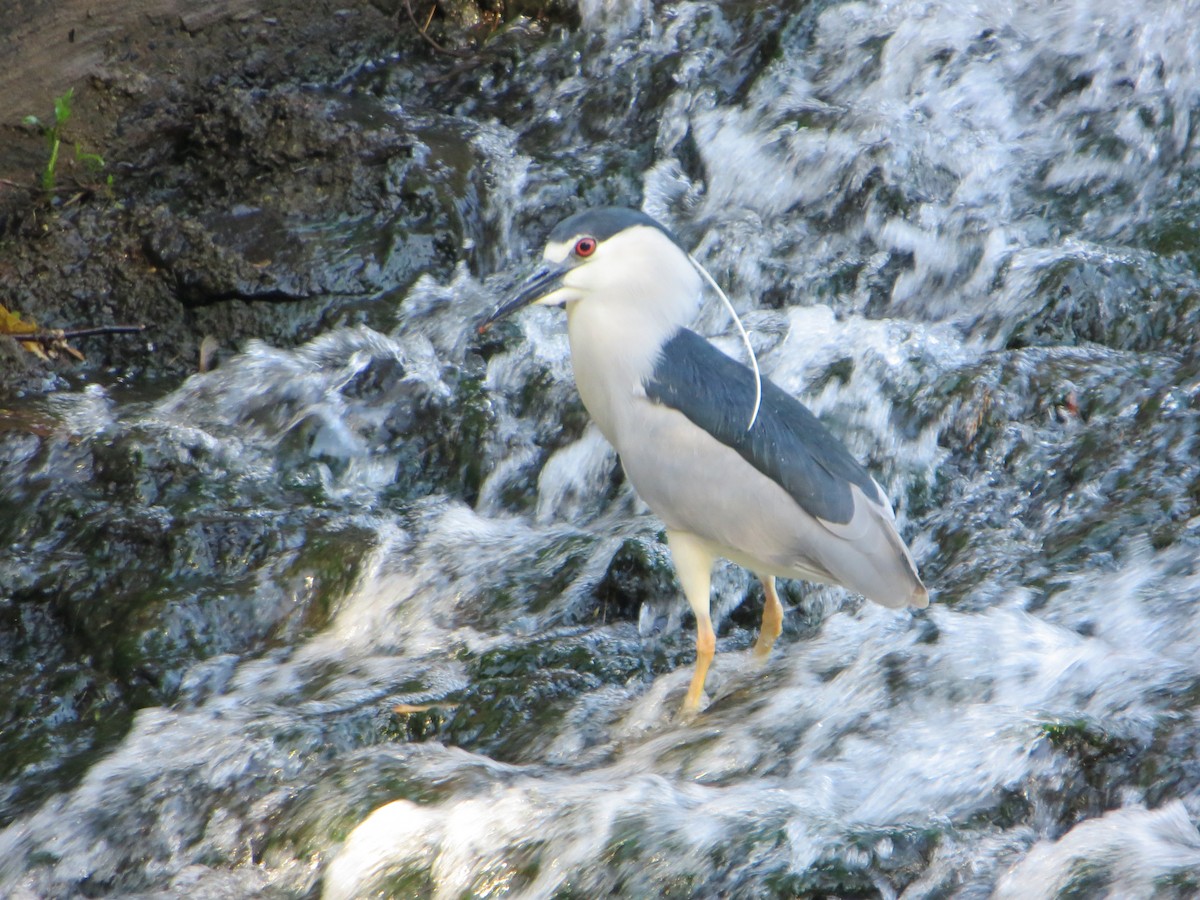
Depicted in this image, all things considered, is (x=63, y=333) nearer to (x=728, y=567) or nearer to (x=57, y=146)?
(x=57, y=146)

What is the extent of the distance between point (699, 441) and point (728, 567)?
86 centimetres

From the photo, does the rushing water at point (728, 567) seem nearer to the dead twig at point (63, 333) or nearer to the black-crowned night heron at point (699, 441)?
the black-crowned night heron at point (699, 441)

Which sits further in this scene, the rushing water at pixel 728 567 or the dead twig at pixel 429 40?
the dead twig at pixel 429 40

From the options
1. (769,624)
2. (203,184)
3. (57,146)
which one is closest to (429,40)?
(203,184)

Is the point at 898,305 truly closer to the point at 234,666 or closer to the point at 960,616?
the point at 960,616

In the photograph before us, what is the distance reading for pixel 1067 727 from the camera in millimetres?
2516

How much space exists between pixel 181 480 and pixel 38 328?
3.65 ft

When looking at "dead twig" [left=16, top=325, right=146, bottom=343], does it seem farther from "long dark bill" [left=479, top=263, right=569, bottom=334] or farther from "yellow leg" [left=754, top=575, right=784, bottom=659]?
"yellow leg" [left=754, top=575, right=784, bottom=659]

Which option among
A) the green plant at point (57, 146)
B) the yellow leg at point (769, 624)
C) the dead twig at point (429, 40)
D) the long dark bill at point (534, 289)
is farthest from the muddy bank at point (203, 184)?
the yellow leg at point (769, 624)

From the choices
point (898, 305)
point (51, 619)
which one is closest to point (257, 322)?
point (51, 619)

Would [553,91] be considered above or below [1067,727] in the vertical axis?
above

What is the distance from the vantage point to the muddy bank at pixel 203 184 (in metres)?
4.80

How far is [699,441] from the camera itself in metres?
3.08

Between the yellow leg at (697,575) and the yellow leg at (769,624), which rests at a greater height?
the yellow leg at (697,575)
